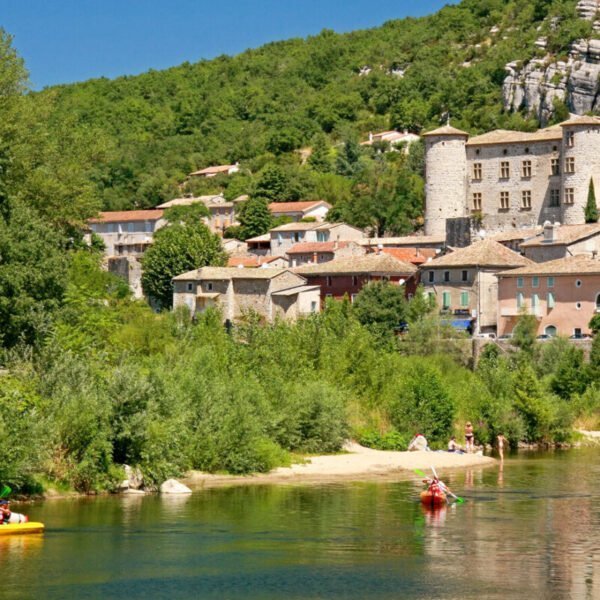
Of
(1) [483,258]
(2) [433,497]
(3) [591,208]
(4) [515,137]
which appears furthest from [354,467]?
(4) [515,137]

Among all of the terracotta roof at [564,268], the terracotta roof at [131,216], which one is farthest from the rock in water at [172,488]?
the terracotta roof at [131,216]

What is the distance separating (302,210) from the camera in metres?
119

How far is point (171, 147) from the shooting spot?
165m

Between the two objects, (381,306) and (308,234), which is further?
(308,234)

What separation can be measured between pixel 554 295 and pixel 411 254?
17.0m

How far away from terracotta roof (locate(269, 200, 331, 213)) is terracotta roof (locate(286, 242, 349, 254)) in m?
15.9

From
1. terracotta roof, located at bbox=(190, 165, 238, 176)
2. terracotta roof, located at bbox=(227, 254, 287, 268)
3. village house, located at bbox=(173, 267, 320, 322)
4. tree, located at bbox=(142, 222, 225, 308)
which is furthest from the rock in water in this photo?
terracotta roof, located at bbox=(190, 165, 238, 176)

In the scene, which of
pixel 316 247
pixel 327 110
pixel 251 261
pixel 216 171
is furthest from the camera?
pixel 327 110

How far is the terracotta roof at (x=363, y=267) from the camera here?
8812 cm

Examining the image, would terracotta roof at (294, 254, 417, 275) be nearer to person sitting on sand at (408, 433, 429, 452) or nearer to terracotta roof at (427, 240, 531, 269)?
terracotta roof at (427, 240, 531, 269)

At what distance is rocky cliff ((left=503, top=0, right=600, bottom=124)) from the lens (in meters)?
123

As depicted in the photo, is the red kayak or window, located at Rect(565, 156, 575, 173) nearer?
the red kayak

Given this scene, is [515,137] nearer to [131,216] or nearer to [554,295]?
[554,295]

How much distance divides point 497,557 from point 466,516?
233 inches
